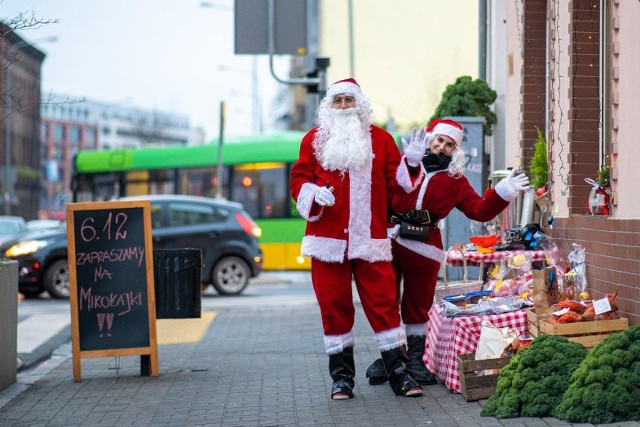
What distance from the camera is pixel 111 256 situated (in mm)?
9305

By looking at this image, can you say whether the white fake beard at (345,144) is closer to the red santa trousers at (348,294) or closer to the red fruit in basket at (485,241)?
the red santa trousers at (348,294)

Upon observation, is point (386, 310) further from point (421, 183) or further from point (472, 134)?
point (472, 134)

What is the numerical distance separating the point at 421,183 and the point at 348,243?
2.31ft

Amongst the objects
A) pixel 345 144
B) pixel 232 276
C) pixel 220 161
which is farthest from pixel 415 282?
pixel 220 161

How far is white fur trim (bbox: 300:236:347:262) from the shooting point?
769 centimetres

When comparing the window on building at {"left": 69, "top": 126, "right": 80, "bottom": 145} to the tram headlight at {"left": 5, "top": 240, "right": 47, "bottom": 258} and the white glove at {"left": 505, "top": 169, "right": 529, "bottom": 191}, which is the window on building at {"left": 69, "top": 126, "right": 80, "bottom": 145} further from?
the white glove at {"left": 505, "top": 169, "right": 529, "bottom": 191}

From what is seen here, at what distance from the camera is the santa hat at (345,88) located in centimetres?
797

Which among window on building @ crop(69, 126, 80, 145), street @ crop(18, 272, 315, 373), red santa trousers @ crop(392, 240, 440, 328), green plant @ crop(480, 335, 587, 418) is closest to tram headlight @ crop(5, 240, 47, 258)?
street @ crop(18, 272, 315, 373)

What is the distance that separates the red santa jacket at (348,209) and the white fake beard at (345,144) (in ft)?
0.20

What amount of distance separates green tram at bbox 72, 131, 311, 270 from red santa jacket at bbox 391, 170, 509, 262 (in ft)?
64.7

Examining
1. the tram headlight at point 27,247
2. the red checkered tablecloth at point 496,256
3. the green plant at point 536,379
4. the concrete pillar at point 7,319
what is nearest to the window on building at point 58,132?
the tram headlight at point 27,247

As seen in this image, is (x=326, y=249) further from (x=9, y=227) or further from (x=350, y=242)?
(x=9, y=227)

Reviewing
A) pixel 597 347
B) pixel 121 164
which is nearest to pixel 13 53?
pixel 597 347

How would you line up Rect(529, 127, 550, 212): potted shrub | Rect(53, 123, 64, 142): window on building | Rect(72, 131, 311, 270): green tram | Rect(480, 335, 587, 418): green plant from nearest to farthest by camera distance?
Rect(480, 335, 587, 418): green plant → Rect(529, 127, 550, 212): potted shrub → Rect(72, 131, 311, 270): green tram → Rect(53, 123, 64, 142): window on building
